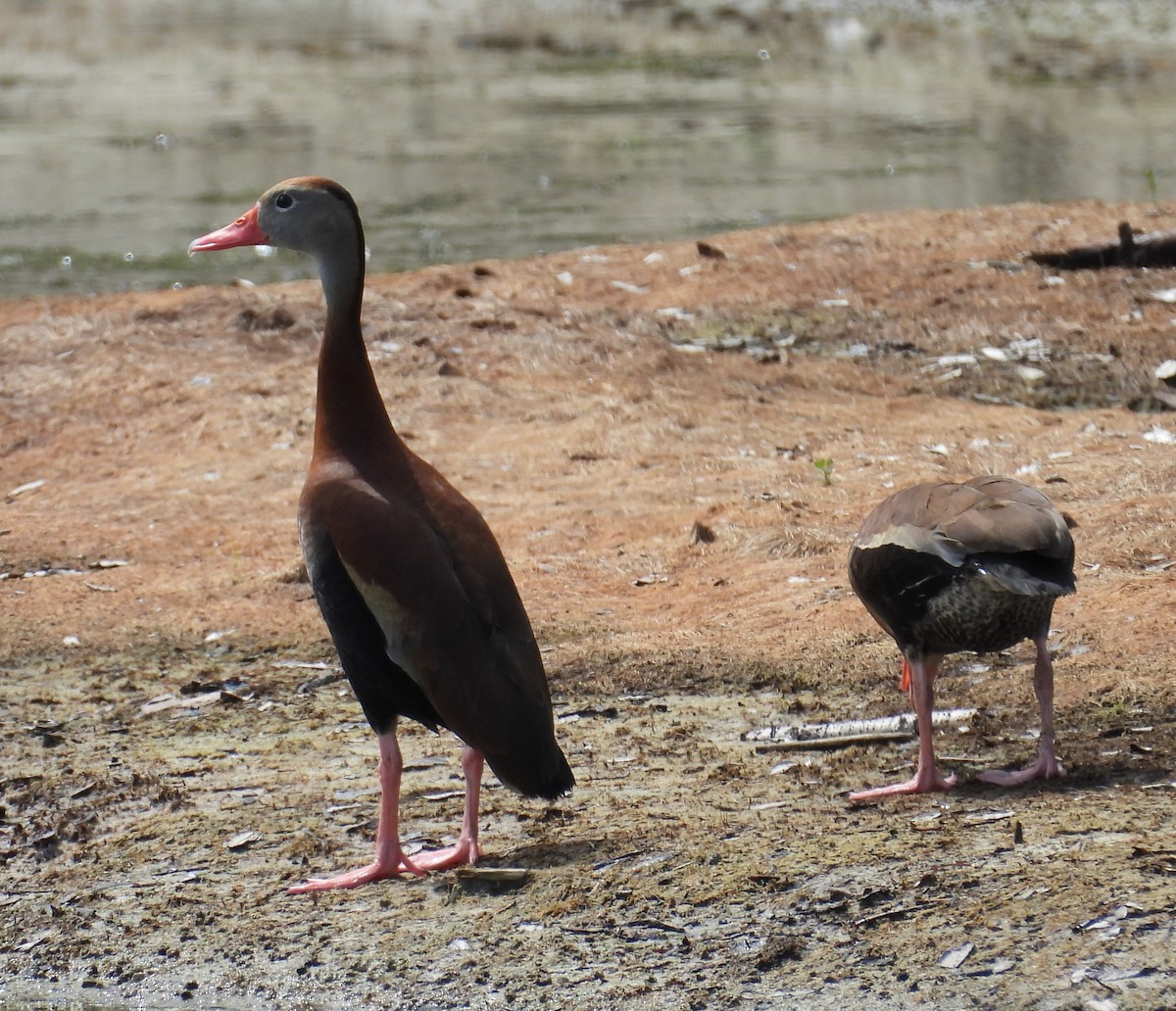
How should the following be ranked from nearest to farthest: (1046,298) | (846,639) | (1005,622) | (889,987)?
(889,987) → (1005,622) → (846,639) → (1046,298)

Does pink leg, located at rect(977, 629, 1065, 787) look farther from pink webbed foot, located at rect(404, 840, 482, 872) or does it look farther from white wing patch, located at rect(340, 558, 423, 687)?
white wing patch, located at rect(340, 558, 423, 687)

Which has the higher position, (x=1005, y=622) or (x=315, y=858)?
(x=1005, y=622)

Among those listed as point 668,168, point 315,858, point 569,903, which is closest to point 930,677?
point 569,903

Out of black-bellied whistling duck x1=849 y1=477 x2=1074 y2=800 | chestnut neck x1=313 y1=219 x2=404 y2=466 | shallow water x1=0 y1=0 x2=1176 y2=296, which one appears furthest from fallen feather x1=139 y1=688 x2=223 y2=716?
shallow water x1=0 y1=0 x2=1176 y2=296

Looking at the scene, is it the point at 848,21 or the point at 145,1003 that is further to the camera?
the point at 848,21

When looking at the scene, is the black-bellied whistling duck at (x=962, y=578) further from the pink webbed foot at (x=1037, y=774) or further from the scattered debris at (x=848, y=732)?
the scattered debris at (x=848, y=732)

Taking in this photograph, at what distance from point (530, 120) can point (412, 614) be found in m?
17.2

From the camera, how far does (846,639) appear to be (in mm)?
6461

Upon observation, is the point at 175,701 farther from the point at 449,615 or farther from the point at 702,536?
the point at 702,536

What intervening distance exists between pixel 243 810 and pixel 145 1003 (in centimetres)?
103

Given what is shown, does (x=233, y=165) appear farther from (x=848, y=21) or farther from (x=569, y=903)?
(x=569, y=903)

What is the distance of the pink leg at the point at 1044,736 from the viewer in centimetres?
498

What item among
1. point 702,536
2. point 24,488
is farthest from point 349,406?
point 24,488

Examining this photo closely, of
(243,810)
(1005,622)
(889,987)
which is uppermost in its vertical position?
(1005,622)
